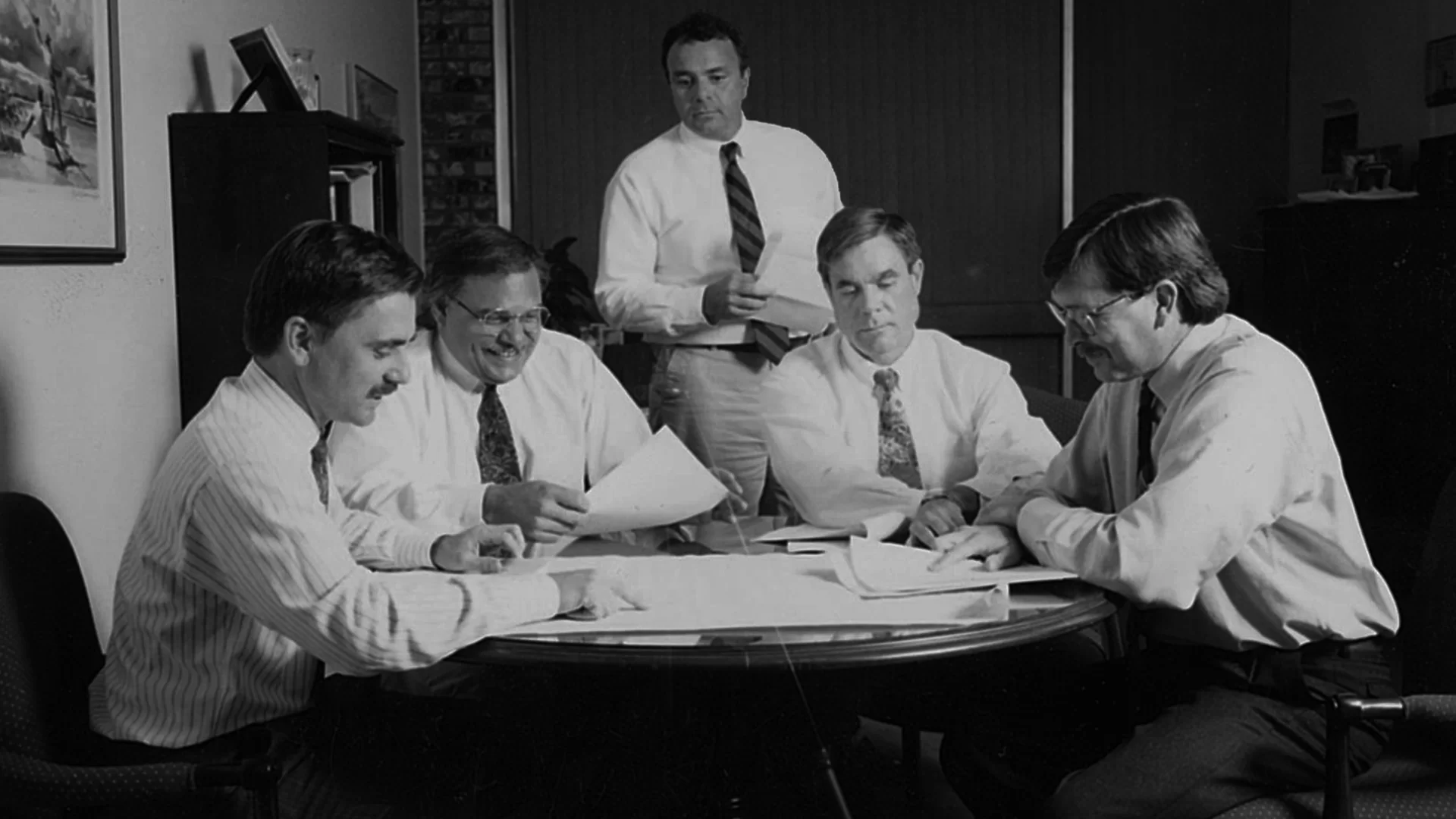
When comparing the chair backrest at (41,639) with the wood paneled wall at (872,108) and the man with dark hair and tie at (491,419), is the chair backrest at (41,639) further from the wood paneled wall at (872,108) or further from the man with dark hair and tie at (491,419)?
the wood paneled wall at (872,108)

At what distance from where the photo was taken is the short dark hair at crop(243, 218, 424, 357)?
1618 mm

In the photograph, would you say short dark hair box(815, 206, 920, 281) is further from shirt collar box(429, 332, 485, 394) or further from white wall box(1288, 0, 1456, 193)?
white wall box(1288, 0, 1456, 193)

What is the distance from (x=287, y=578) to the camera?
148 centimetres

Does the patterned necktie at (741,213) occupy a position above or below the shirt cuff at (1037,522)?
above

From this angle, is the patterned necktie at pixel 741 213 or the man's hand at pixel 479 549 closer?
the man's hand at pixel 479 549

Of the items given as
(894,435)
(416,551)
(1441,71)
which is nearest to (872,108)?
(1441,71)

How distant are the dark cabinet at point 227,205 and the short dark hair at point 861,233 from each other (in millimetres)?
1078

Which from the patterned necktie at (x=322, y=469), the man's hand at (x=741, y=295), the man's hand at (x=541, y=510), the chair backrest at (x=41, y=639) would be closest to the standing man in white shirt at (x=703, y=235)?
the man's hand at (x=741, y=295)

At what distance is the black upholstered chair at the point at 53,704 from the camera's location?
55.3 inches

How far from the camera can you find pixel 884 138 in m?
4.65

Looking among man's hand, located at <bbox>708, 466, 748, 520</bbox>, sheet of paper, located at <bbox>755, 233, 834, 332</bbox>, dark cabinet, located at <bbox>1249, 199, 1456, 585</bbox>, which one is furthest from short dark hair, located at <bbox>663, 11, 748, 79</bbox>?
dark cabinet, located at <bbox>1249, 199, 1456, 585</bbox>

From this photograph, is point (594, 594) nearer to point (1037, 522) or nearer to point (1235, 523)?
point (1037, 522)

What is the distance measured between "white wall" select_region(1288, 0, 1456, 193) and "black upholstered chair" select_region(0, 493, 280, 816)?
3911mm

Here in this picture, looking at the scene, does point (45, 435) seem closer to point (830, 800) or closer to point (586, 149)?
point (830, 800)
